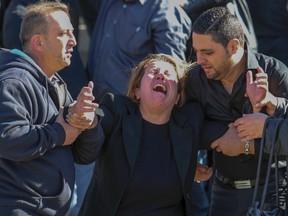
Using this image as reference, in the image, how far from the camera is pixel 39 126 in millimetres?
4555

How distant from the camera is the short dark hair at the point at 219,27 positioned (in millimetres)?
5121

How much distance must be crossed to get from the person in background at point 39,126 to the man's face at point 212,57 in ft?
2.43

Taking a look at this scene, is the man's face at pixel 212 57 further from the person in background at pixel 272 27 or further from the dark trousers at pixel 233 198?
the person in background at pixel 272 27

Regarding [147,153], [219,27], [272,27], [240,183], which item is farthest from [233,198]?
[272,27]

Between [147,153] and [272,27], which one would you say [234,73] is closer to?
[147,153]

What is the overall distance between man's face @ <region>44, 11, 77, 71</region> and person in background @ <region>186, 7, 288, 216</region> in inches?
30.2

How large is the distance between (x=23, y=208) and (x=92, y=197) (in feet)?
1.71

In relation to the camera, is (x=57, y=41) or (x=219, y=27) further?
(x=219, y=27)

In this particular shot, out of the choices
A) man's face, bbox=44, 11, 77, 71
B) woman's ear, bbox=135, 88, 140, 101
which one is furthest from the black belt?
man's face, bbox=44, 11, 77, 71

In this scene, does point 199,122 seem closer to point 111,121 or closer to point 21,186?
point 111,121

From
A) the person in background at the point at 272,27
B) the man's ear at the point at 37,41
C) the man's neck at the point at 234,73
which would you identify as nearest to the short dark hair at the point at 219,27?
the man's neck at the point at 234,73

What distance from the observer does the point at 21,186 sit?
4508 mm

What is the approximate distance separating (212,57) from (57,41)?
89 centimetres

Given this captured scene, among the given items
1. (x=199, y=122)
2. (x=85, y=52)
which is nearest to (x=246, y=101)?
(x=199, y=122)
